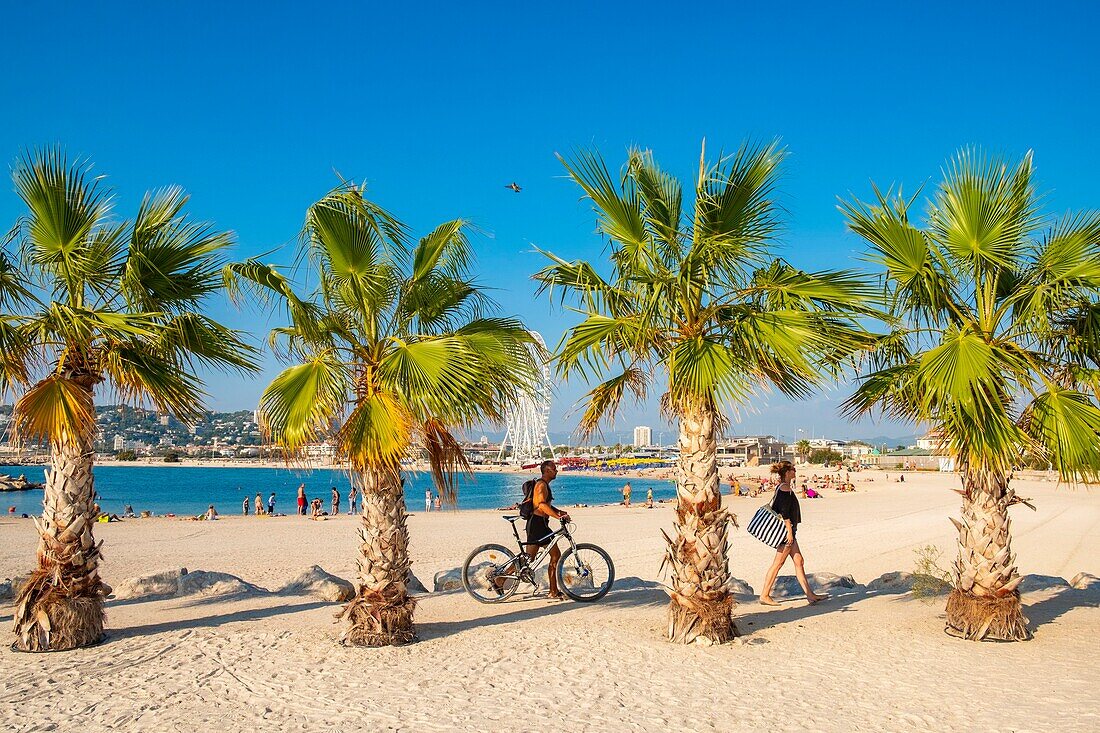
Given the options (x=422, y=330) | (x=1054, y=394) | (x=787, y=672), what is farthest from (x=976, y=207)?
(x=422, y=330)

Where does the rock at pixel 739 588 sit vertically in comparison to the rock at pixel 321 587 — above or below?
below

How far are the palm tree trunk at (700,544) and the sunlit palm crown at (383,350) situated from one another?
1.70 meters

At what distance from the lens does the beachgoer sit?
9.41 m

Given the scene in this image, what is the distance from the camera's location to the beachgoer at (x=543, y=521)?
30.9ft

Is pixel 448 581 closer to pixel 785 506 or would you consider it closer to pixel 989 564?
pixel 785 506

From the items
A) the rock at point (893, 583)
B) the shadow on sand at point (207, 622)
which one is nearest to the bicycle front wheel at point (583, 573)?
the shadow on sand at point (207, 622)

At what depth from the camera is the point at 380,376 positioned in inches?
288

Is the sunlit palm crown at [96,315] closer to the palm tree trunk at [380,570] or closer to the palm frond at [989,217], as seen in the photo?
the palm tree trunk at [380,570]

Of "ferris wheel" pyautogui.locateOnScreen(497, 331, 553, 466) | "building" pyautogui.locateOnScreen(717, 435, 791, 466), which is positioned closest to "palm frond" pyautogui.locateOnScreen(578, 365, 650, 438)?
"ferris wheel" pyautogui.locateOnScreen(497, 331, 553, 466)

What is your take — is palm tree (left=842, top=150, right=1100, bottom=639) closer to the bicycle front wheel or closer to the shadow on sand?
the bicycle front wheel

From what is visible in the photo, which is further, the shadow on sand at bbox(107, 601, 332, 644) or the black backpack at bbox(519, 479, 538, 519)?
the black backpack at bbox(519, 479, 538, 519)

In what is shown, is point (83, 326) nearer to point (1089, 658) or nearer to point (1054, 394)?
point (1054, 394)

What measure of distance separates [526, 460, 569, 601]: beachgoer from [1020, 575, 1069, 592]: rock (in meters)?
6.09

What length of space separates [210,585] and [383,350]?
17.3ft
